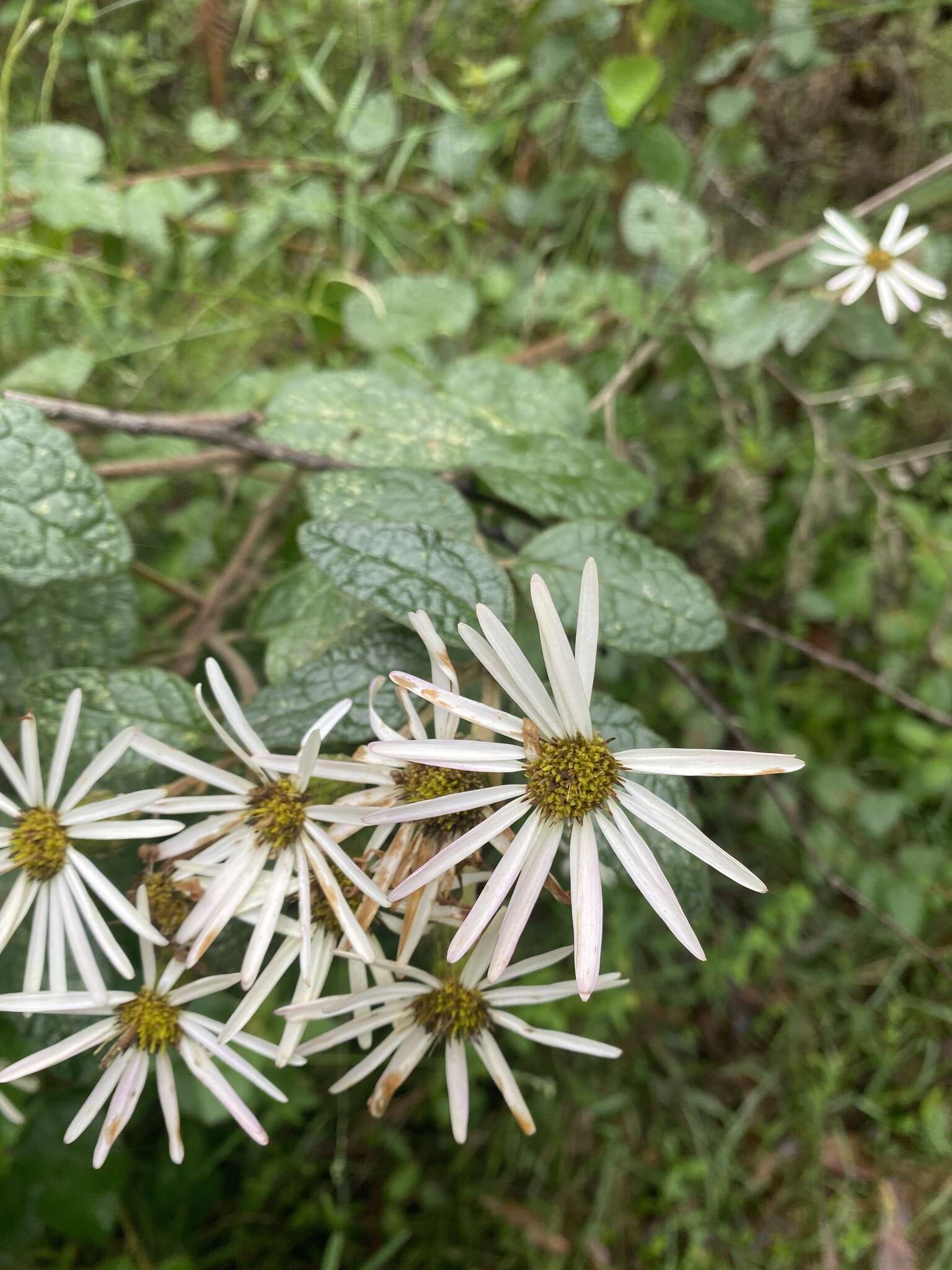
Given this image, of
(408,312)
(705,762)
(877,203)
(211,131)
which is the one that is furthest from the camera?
(211,131)

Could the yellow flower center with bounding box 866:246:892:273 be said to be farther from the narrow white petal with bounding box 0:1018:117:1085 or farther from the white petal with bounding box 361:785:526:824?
the narrow white petal with bounding box 0:1018:117:1085

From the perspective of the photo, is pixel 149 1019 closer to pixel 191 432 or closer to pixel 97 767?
pixel 97 767

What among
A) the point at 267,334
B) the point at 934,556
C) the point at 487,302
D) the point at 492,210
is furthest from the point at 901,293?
the point at 267,334

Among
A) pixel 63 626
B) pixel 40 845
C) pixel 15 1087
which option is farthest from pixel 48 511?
A: pixel 15 1087

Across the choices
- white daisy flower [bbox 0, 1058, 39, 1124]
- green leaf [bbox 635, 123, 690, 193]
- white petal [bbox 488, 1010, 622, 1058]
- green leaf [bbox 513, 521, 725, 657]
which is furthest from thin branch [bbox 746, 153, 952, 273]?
white daisy flower [bbox 0, 1058, 39, 1124]

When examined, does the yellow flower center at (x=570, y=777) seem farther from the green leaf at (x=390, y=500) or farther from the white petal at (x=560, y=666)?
the green leaf at (x=390, y=500)

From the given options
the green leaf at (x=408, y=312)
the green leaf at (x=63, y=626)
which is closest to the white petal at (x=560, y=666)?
the green leaf at (x=63, y=626)
